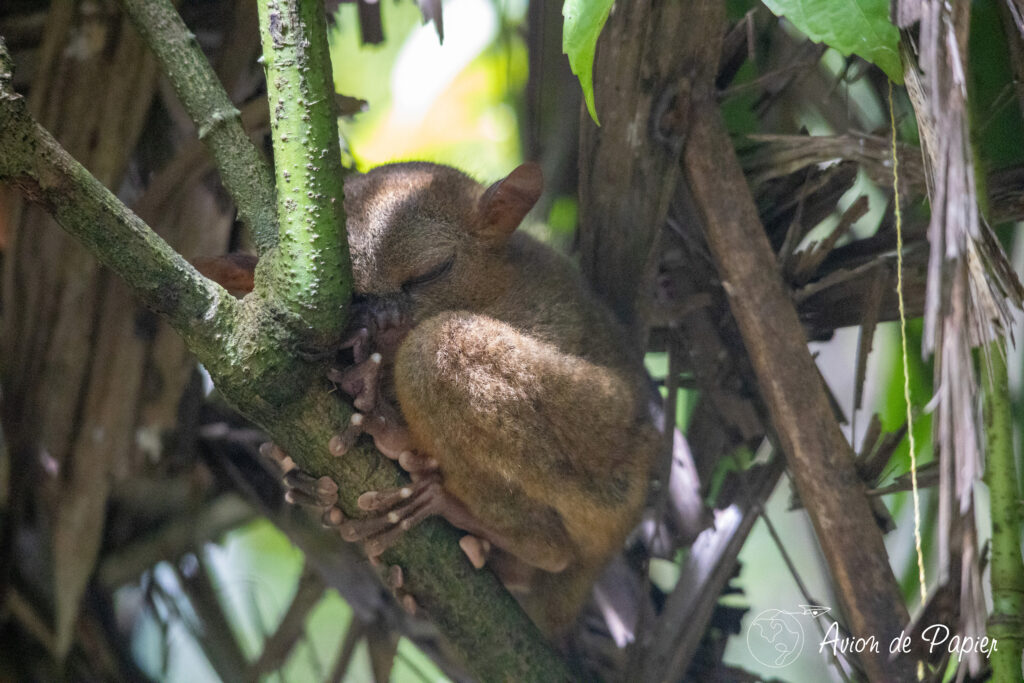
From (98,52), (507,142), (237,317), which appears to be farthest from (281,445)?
(507,142)

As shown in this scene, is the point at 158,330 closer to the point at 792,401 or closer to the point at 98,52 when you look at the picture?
the point at 98,52

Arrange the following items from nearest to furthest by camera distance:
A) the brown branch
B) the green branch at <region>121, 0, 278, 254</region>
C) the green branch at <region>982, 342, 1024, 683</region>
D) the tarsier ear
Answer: the green branch at <region>982, 342, 1024, 683</region>, the green branch at <region>121, 0, 278, 254</region>, the brown branch, the tarsier ear

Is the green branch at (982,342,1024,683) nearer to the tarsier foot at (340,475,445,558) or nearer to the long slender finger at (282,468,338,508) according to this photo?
the tarsier foot at (340,475,445,558)

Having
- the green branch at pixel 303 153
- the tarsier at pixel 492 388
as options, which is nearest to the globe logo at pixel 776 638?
the tarsier at pixel 492 388

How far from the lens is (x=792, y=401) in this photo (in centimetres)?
234

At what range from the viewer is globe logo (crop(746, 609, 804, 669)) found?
8.06 feet

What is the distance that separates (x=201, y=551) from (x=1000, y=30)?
119 inches

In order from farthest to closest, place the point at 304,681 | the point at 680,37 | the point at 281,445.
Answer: the point at 304,681, the point at 680,37, the point at 281,445

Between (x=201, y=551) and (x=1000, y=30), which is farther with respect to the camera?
(x=201, y=551)

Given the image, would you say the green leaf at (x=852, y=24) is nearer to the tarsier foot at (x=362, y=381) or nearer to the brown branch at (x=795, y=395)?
the brown branch at (x=795, y=395)

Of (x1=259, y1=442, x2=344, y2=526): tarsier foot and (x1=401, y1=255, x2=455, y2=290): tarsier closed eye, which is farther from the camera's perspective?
(x1=401, y1=255, x2=455, y2=290): tarsier closed eye

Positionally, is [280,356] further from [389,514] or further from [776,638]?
[776,638]

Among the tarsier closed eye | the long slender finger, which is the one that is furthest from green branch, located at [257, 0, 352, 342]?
the tarsier closed eye

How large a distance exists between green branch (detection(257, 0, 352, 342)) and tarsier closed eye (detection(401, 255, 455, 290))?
0.64 meters
